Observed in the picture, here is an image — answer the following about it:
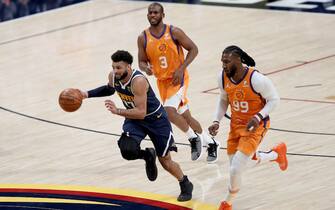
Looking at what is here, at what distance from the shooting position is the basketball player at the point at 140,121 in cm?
1071

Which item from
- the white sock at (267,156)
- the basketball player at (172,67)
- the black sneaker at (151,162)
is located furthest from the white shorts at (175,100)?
the white sock at (267,156)

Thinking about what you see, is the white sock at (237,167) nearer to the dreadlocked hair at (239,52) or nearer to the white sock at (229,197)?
the white sock at (229,197)

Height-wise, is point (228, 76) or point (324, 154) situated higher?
point (228, 76)

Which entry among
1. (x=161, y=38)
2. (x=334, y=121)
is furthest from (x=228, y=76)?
(x=334, y=121)

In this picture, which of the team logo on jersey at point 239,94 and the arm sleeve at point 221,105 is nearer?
the team logo on jersey at point 239,94

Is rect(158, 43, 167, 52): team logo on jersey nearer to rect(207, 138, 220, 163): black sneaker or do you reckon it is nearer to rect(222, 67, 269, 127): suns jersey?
rect(207, 138, 220, 163): black sneaker

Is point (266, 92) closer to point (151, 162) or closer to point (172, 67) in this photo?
point (151, 162)

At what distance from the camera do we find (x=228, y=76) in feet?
34.2

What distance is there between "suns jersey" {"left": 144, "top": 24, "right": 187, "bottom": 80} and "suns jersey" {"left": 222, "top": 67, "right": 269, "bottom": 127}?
2.28 metres

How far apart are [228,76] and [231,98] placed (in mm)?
267

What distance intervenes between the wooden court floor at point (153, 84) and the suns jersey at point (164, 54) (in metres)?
1.12

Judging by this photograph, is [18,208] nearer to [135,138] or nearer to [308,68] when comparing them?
[135,138]

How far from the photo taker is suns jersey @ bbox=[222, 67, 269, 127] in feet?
34.2

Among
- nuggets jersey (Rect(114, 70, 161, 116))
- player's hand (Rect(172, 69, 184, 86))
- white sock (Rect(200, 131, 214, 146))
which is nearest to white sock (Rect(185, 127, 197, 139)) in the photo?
white sock (Rect(200, 131, 214, 146))
